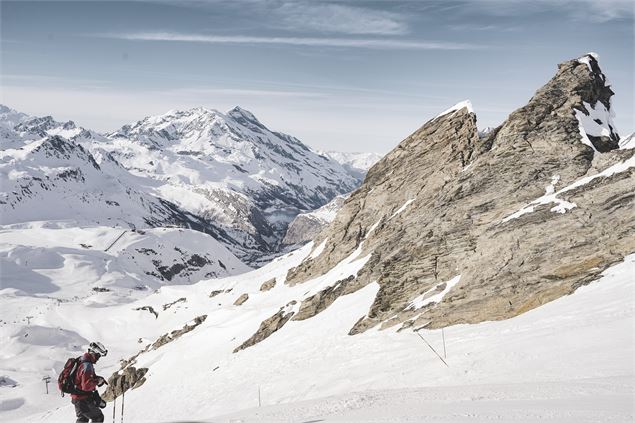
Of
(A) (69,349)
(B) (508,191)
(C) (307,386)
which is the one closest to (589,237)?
(B) (508,191)

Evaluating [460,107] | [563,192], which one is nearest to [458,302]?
[563,192]

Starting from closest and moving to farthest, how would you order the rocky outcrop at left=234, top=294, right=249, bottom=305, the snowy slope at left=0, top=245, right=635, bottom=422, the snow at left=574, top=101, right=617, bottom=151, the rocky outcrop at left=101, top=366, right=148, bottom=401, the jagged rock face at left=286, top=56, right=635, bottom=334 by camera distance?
the snowy slope at left=0, top=245, right=635, bottom=422 < the jagged rock face at left=286, top=56, right=635, bottom=334 < the snow at left=574, top=101, right=617, bottom=151 < the rocky outcrop at left=101, top=366, right=148, bottom=401 < the rocky outcrop at left=234, top=294, right=249, bottom=305

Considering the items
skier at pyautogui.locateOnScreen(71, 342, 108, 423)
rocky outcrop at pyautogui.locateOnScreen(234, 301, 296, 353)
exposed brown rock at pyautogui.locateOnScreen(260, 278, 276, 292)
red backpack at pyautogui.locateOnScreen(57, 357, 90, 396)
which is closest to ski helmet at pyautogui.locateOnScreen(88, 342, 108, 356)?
skier at pyautogui.locateOnScreen(71, 342, 108, 423)

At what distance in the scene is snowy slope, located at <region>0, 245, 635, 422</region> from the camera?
537 inches

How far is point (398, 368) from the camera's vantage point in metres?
24.2

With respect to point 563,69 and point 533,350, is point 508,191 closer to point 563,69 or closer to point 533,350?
point 563,69

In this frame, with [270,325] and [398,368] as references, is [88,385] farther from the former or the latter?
[270,325]

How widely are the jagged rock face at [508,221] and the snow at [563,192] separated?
0.13 m

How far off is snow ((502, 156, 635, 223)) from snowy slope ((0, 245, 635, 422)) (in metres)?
5.71

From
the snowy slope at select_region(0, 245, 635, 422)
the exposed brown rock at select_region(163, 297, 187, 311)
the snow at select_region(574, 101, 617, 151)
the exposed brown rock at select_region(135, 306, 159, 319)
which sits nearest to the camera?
the snowy slope at select_region(0, 245, 635, 422)

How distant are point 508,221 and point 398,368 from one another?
13.6m

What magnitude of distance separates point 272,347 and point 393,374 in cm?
1758

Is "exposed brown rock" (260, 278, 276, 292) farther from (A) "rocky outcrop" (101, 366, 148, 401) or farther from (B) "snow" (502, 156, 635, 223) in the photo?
(B) "snow" (502, 156, 635, 223)

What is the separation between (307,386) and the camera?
2736 centimetres
